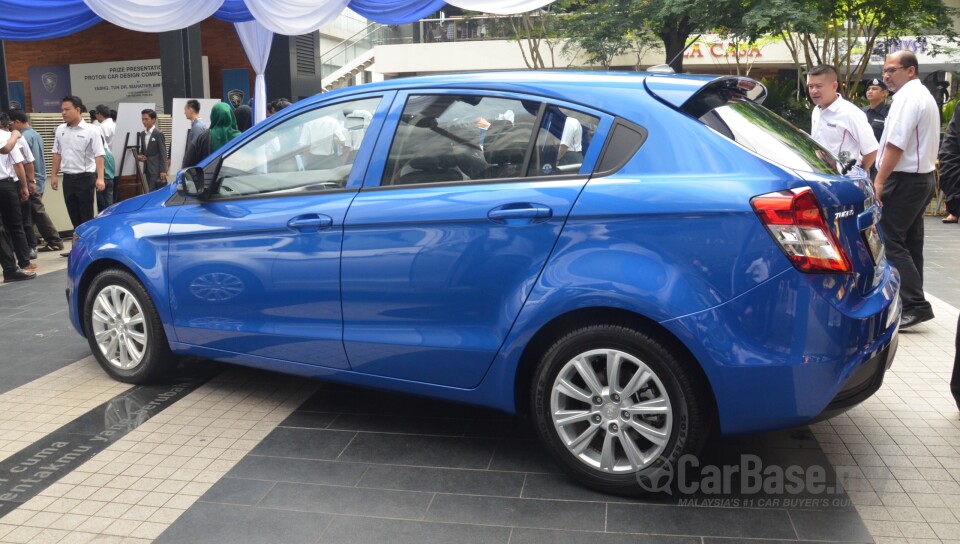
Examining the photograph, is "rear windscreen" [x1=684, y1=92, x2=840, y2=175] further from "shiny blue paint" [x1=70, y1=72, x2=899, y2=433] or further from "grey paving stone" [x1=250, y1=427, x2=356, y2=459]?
"grey paving stone" [x1=250, y1=427, x2=356, y2=459]

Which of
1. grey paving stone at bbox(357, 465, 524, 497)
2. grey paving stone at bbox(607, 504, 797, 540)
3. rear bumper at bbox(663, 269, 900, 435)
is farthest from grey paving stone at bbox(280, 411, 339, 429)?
rear bumper at bbox(663, 269, 900, 435)

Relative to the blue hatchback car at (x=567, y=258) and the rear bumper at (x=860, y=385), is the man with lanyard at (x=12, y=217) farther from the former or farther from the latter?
the rear bumper at (x=860, y=385)

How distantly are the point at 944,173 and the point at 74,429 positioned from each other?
4988 millimetres

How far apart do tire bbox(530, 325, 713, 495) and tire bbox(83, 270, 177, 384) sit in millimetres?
2489

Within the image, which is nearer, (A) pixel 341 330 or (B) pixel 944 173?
(A) pixel 341 330

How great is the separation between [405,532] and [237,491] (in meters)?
0.85

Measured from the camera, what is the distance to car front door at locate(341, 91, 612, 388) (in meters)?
3.78

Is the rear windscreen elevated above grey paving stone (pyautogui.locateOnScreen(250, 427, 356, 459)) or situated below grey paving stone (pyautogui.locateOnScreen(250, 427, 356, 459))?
above

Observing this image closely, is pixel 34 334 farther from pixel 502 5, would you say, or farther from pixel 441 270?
pixel 502 5

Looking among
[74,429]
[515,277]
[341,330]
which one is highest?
[515,277]

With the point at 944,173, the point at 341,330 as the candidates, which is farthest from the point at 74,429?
the point at 944,173

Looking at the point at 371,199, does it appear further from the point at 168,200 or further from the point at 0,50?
the point at 0,50

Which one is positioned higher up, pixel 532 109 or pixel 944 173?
pixel 532 109

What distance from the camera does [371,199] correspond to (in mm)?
4211
